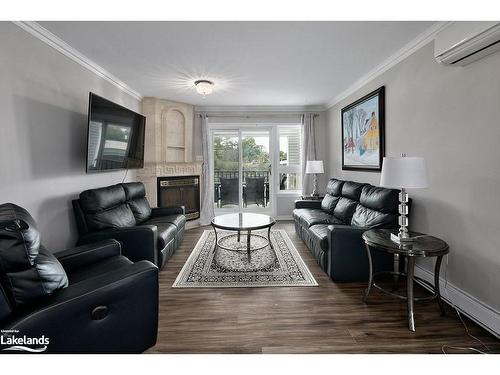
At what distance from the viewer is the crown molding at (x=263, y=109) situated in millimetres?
5348

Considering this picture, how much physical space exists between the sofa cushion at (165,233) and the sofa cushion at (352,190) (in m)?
2.48

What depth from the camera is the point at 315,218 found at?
3510 mm

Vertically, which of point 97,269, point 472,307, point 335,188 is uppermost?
point 335,188

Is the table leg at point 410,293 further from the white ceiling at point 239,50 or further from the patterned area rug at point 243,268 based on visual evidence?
the white ceiling at point 239,50

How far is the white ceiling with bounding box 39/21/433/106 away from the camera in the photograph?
2.30 metres

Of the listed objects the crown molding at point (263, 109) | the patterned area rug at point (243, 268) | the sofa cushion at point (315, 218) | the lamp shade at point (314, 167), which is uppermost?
the crown molding at point (263, 109)

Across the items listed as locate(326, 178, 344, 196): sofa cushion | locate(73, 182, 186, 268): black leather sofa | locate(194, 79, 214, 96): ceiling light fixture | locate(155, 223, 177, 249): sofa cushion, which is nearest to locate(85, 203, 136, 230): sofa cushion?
locate(73, 182, 186, 268): black leather sofa

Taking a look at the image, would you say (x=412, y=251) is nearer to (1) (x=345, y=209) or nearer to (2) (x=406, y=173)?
(2) (x=406, y=173)

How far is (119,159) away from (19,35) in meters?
1.52

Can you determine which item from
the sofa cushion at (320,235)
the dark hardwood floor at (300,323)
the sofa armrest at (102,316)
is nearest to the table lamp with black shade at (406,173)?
the sofa cushion at (320,235)

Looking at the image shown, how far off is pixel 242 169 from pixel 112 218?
320cm

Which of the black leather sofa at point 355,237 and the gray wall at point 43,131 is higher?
the gray wall at point 43,131

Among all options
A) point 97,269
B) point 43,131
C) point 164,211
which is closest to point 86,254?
point 97,269
